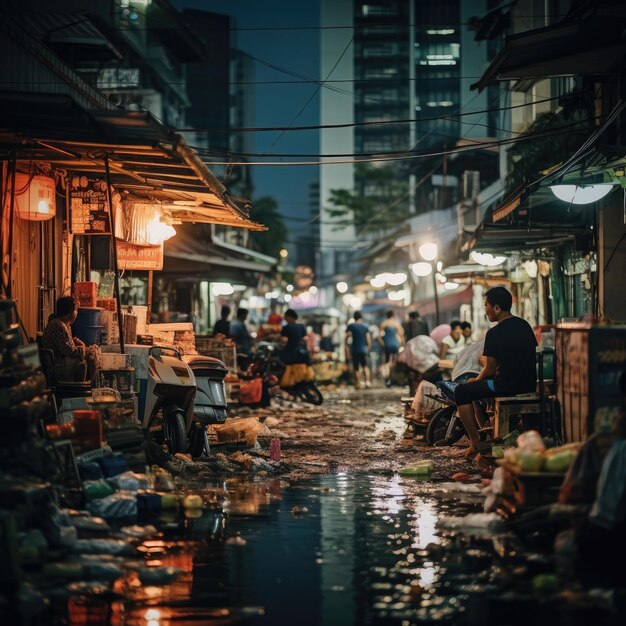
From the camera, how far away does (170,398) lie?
1409 cm

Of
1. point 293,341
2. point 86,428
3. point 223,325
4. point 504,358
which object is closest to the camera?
point 86,428

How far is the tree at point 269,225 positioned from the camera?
74.0 metres

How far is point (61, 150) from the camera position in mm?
13359

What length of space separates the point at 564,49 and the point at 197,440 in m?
8.17

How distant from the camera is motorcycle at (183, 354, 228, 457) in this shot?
14812mm

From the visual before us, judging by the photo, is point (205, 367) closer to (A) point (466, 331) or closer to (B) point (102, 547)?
(B) point (102, 547)

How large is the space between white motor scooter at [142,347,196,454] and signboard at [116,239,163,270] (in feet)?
16.3

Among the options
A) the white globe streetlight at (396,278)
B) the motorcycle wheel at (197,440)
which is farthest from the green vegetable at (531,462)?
the white globe streetlight at (396,278)

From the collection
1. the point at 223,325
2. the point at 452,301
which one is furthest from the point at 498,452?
the point at 452,301

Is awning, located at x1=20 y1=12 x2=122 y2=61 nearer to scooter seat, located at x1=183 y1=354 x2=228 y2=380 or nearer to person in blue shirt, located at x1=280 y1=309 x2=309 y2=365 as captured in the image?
person in blue shirt, located at x1=280 y1=309 x2=309 y2=365

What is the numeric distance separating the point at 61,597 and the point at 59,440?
3.00 metres

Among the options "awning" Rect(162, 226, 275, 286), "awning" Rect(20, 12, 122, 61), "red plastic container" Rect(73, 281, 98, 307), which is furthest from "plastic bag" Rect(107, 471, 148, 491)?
"awning" Rect(20, 12, 122, 61)

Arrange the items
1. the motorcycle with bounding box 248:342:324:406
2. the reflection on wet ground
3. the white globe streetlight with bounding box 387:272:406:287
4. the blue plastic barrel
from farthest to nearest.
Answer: the white globe streetlight with bounding box 387:272:406:287
the motorcycle with bounding box 248:342:324:406
the blue plastic barrel
the reflection on wet ground

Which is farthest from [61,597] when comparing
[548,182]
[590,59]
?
[590,59]
